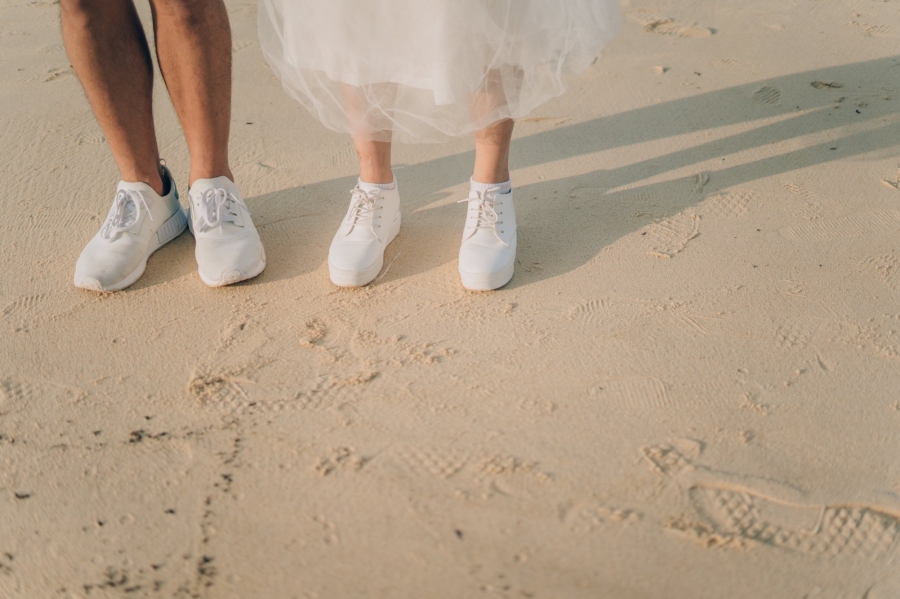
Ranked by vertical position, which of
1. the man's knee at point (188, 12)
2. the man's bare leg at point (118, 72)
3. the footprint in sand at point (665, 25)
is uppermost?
the man's knee at point (188, 12)

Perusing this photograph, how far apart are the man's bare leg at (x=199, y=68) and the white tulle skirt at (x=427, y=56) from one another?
0.13 metres

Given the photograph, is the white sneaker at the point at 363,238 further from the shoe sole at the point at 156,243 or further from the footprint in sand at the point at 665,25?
the footprint in sand at the point at 665,25

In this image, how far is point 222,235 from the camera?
1.73 metres

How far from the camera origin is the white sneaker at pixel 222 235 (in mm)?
1699

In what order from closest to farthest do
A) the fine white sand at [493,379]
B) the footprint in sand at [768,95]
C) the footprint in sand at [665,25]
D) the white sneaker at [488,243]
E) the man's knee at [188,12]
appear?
the fine white sand at [493,379] → the man's knee at [188,12] → the white sneaker at [488,243] → the footprint in sand at [768,95] → the footprint in sand at [665,25]

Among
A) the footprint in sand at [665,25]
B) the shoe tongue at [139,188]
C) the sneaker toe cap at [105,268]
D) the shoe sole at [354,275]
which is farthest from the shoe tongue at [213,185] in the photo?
the footprint in sand at [665,25]

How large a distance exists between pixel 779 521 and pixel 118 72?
163cm

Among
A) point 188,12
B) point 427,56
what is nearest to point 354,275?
point 427,56

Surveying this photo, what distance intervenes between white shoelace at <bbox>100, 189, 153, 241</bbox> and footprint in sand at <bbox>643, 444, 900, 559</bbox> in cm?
133

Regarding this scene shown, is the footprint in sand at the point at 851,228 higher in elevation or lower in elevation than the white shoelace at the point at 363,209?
lower

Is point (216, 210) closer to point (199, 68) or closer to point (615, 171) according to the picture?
point (199, 68)

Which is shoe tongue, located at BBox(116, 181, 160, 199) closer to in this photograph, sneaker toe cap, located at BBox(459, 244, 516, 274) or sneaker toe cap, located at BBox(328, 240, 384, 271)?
sneaker toe cap, located at BBox(328, 240, 384, 271)

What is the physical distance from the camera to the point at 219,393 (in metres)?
1.42

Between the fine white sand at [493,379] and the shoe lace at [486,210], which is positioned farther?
the shoe lace at [486,210]
